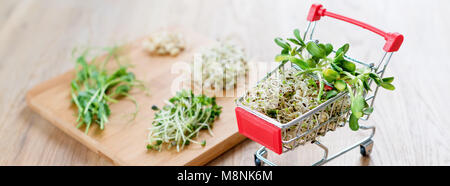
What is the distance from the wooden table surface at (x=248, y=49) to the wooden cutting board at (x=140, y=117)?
0.06 m

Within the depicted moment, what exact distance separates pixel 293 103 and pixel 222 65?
26.4 inches

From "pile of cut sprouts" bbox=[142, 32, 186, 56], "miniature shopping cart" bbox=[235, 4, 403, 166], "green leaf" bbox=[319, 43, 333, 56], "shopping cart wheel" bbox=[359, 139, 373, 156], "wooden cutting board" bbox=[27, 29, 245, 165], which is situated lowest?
"wooden cutting board" bbox=[27, 29, 245, 165]

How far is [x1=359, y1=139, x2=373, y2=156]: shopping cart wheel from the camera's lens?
1447mm

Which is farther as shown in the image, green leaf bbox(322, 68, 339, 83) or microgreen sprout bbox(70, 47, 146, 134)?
microgreen sprout bbox(70, 47, 146, 134)

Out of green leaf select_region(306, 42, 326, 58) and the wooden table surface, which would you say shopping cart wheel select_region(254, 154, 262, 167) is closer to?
the wooden table surface

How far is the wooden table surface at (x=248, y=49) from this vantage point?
5.03 ft

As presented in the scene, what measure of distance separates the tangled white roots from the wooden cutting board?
386mm

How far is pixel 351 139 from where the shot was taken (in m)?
1.46

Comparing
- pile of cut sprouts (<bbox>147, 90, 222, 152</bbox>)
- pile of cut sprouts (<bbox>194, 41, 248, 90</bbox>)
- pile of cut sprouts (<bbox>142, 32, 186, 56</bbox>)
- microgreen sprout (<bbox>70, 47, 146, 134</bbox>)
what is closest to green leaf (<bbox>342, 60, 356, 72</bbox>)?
pile of cut sprouts (<bbox>147, 90, 222, 152</bbox>)

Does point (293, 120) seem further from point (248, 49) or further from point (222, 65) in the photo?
point (248, 49)

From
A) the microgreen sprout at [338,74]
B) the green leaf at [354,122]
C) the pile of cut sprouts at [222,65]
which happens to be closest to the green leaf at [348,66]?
the microgreen sprout at [338,74]

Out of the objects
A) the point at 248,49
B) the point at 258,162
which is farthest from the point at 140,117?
the point at 248,49
